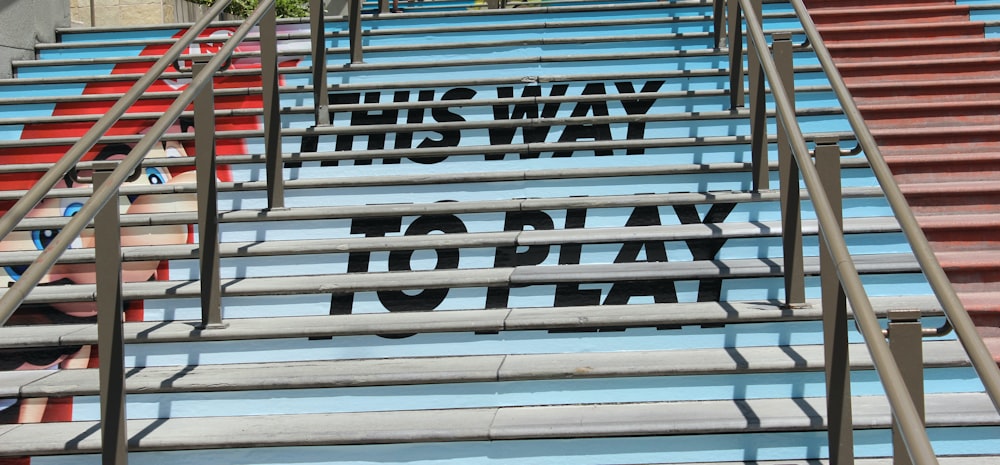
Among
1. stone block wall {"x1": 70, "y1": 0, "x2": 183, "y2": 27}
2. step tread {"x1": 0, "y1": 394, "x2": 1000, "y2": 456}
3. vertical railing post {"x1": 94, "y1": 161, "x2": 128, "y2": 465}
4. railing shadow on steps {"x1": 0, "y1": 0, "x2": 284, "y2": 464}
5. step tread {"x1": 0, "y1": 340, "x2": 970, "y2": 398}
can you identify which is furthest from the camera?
stone block wall {"x1": 70, "y1": 0, "x2": 183, "y2": 27}

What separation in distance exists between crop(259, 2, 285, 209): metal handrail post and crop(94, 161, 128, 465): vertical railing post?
133 cm

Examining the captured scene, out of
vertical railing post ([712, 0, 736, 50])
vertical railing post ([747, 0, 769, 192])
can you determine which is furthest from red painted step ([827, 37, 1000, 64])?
vertical railing post ([747, 0, 769, 192])

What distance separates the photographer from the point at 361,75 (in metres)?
5.89

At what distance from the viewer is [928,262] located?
2.73 m

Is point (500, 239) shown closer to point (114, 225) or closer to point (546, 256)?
point (546, 256)

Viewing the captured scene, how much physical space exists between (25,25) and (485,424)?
4539 millimetres

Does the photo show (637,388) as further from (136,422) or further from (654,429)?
(136,422)

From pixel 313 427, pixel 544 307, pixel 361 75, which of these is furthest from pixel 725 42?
pixel 313 427

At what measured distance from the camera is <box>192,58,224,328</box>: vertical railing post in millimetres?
3879

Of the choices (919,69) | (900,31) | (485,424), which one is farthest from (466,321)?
(900,31)

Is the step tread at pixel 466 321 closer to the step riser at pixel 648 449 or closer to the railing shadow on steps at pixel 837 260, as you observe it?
the railing shadow on steps at pixel 837 260

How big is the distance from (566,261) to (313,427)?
4.26 ft

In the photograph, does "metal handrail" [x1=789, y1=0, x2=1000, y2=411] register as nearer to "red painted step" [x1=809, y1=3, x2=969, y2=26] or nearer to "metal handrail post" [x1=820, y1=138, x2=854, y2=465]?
"metal handrail post" [x1=820, y1=138, x2=854, y2=465]

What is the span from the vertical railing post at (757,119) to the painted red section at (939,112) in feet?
2.32
